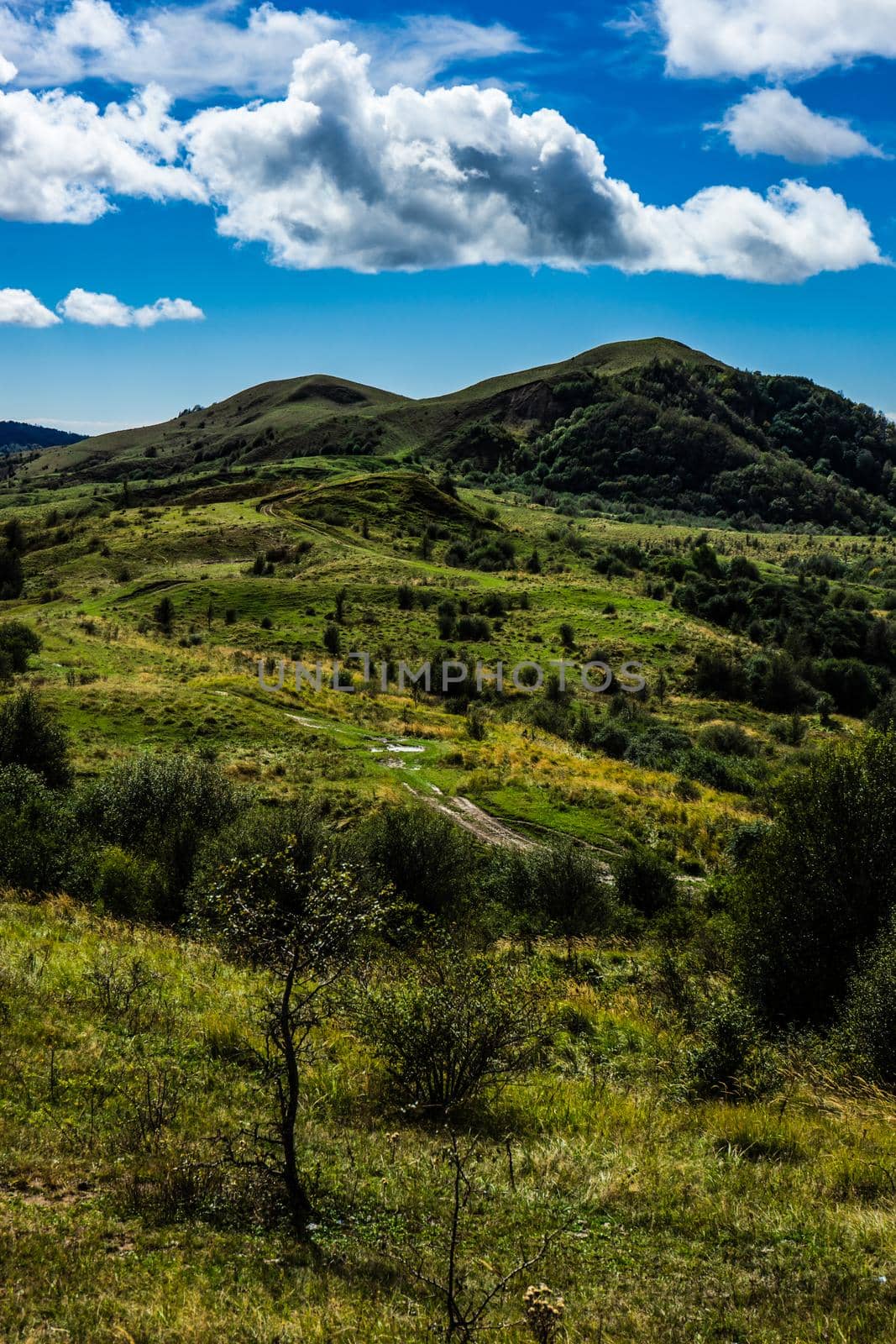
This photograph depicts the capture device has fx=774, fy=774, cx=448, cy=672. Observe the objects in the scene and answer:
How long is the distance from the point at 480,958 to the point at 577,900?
1163 centimetres

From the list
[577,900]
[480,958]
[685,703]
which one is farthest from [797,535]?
[480,958]

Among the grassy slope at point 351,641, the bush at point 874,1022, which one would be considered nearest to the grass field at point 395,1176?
the bush at point 874,1022

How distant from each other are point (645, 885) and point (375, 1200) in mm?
19174

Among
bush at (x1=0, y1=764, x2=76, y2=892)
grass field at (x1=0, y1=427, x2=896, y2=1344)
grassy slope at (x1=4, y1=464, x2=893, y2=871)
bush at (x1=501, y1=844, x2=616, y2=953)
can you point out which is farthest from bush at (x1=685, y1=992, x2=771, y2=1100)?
grassy slope at (x1=4, y1=464, x2=893, y2=871)

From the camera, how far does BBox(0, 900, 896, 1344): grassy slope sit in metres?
4.74

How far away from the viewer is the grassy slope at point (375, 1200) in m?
4.74

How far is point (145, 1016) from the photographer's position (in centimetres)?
937

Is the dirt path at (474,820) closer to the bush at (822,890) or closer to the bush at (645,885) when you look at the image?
the bush at (645,885)

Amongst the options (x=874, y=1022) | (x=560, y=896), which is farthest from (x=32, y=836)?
(x=874, y=1022)

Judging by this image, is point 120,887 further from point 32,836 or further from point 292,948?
point 292,948

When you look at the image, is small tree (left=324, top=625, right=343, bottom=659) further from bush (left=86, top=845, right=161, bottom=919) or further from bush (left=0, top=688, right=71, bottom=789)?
bush (left=86, top=845, right=161, bottom=919)

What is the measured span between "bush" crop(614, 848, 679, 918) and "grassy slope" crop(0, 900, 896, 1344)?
14.2m

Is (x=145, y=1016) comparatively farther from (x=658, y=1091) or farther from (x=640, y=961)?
(x=640, y=961)

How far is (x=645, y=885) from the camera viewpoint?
24078 mm
